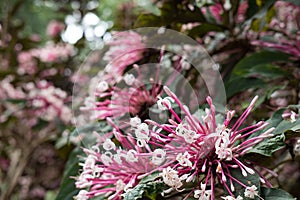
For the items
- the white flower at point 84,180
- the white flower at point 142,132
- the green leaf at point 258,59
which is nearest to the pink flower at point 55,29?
the green leaf at point 258,59

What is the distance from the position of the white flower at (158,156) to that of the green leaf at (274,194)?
0.16 m

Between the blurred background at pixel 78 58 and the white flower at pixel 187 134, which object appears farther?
the blurred background at pixel 78 58

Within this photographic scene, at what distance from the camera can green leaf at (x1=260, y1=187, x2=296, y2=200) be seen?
57 cm

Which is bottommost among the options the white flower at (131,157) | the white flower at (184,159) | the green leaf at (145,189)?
the green leaf at (145,189)

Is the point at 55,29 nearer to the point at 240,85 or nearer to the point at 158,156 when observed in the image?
the point at 240,85

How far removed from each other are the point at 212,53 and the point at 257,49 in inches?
5.4

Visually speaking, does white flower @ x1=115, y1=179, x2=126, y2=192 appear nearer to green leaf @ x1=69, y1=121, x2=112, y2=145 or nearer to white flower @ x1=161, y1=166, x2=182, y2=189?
white flower @ x1=161, y1=166, x2=182, y2=189

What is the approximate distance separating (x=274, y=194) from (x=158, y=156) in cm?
18

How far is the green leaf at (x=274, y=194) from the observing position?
0.57 meters

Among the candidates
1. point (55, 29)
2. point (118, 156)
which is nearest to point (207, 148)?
point (118, 156)

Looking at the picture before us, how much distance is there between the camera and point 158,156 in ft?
1.98

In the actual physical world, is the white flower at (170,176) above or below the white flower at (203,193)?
above

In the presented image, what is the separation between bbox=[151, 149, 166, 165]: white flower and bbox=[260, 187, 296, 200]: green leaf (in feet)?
0.52

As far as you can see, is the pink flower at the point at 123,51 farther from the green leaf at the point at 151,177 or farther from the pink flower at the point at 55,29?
the pink flower at the point at 55,29
